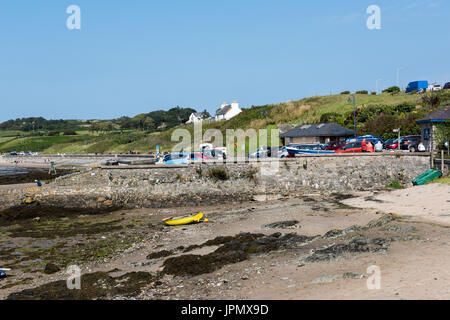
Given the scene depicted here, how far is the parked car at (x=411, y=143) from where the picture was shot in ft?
120

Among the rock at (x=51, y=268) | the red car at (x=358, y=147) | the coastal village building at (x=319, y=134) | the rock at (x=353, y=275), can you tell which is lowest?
the rock at (x=51, y=268)

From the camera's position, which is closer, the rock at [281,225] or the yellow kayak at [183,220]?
the rock at [281,225]

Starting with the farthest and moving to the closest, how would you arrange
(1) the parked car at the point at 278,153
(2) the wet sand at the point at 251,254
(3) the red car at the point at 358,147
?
(1) the parked car at the point at 278,153 < (3) the red car at the point at 358,147 < (2) the wet sand at the point at 251,254

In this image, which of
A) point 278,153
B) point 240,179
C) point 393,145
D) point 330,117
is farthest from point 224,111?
point 240,179

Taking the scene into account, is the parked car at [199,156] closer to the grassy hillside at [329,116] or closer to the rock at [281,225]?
the rock at [281,225]

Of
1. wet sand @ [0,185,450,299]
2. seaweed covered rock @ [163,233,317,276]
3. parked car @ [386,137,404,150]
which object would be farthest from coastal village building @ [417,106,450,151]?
seaweed covered rock @ [163,233,317,276]

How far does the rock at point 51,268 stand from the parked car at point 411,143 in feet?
105

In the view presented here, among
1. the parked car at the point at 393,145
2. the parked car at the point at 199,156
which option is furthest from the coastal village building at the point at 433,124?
the parked car at the point at 199,156

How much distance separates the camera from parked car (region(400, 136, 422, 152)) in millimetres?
36625

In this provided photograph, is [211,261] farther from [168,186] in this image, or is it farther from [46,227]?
[168,186]

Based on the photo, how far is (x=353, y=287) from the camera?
32.7 feet

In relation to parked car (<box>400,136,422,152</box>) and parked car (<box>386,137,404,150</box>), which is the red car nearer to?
parked car (<box>400,136,422,152</box>)
